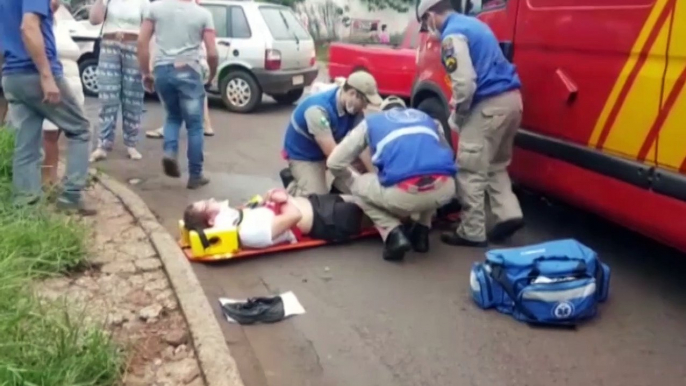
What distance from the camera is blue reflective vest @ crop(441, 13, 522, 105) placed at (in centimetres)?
581

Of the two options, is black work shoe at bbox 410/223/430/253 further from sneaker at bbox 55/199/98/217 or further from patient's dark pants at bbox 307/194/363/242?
sneaker at bbox 55/199/98/217

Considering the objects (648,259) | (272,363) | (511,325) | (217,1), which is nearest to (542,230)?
(648,259)

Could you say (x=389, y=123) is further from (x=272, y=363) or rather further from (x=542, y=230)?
(x=272, y=363)

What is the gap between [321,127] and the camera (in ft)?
20.3

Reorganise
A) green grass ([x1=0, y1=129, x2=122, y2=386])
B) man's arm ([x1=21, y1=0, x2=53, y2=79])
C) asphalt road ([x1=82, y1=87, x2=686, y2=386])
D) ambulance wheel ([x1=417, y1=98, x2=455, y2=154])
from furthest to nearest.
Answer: ambulance wheel ([x1=417, y1=98, x2=455, y2=154]) → man's arm ([x1=21, y1=0, x2=53, y2=79]) → asphalt road ([x1=82, y1=87, x2=686, y2=386]) → green grass ([x1=0, y1=129, x2=122, y2=386])

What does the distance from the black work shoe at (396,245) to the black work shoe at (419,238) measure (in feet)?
0.60

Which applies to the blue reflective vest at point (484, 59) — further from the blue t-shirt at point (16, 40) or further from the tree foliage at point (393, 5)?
the tree foliage at point (393, 5)

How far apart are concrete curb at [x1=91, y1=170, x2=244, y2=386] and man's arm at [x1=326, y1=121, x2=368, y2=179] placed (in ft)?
3.89

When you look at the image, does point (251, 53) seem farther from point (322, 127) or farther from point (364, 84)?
point (364, 84)

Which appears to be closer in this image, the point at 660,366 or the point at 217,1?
the point at 660,366

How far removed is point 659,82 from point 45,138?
4343 mm

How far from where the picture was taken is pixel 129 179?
7.96 m

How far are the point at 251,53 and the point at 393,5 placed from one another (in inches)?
620

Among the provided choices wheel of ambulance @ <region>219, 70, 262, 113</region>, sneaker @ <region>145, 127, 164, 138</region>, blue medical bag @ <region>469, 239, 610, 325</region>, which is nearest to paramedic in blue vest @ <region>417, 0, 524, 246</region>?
blue medical bag @ <region>469, 239, 610, 325</region>
